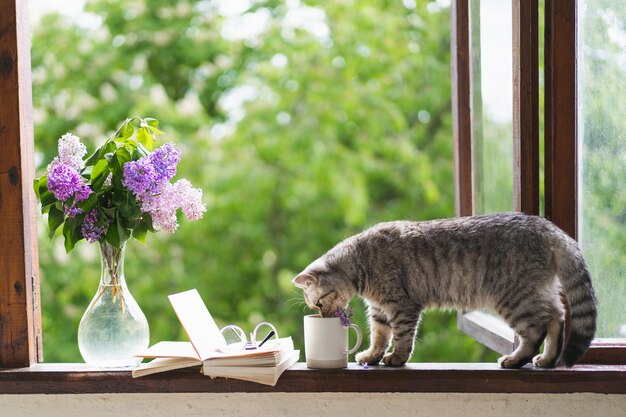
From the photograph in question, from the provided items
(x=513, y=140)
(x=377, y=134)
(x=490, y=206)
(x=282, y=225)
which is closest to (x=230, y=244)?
(x=282, y=225)

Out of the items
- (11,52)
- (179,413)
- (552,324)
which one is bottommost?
(179,413)

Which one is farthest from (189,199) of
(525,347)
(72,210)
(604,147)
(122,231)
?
(604,147)

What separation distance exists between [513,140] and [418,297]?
20.2 inches

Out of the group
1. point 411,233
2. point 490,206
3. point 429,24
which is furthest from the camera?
point 429,24

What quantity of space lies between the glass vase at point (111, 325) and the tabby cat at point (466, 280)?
18.2 inches

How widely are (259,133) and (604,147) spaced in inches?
127

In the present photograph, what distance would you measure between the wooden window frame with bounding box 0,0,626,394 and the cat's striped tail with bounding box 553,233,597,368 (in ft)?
0.27

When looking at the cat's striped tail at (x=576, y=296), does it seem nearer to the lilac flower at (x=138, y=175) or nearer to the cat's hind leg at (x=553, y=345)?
the cat's hind leg at (x=553, y=345)

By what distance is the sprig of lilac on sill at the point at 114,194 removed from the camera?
1.85 m

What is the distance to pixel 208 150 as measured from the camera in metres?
5.04

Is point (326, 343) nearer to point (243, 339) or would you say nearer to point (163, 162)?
point (243, 339)

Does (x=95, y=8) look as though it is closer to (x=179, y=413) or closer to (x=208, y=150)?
(x=208, y=150)

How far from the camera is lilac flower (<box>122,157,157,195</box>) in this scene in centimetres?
185

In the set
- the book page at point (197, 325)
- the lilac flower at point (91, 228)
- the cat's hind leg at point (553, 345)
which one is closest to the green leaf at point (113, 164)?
the lilac flower at point (91, 228)
